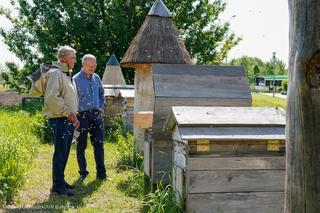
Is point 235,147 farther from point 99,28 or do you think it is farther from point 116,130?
point 99,28

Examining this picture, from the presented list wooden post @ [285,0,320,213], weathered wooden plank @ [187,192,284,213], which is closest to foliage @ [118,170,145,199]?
weathered wooden plank @ [187,192,284,213]

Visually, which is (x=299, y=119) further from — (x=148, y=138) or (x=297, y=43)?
(x=148, y=138)

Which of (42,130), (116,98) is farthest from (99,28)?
(42,130)

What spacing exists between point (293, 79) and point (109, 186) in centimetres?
519

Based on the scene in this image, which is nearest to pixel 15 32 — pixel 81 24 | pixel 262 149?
pixel 81 24

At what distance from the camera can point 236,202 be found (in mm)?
4117

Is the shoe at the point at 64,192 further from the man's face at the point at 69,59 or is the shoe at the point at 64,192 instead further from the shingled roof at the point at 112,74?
the shingled roof at the point at 112,74

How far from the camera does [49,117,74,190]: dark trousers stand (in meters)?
5.91

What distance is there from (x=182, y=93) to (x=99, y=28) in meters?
14.1

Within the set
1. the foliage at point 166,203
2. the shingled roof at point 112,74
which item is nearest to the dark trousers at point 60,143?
the foliage at point 166,203

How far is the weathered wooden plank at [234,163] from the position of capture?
13.1 feet

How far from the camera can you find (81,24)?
19062mm

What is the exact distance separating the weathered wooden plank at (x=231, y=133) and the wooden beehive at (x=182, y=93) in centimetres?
124

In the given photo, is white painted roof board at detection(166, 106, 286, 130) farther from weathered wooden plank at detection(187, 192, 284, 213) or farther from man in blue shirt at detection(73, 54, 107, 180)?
man in blue shirt at detection(73, 54, 107, 180)
